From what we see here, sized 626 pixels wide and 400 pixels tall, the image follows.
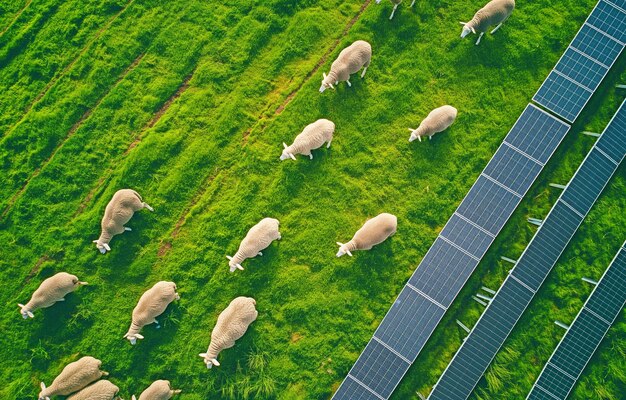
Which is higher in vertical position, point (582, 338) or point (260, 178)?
point (260, 178)

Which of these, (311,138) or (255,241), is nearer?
(255,241)

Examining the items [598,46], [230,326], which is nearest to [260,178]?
[230,326]

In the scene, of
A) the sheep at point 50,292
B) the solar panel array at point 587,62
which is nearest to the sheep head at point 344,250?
the solar panel array at point 587,62

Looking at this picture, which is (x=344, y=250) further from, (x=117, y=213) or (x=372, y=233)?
(x=117, y=213)

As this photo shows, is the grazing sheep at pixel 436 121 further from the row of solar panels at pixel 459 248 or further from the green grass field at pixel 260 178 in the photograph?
the row of solar panels at pixel 459 248

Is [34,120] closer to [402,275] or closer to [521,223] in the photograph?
[402,275]

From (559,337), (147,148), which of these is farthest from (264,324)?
(559,337)
